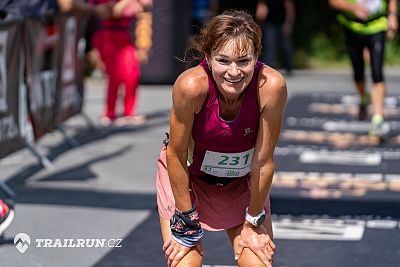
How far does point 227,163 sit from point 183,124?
323 mm

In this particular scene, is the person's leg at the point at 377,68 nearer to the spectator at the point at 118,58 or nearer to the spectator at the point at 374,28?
the spectator at the point at 374,28

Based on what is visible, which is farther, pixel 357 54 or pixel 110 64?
pixel 110 64

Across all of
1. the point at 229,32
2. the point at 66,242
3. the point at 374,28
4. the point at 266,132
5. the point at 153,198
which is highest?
the point at 229,32

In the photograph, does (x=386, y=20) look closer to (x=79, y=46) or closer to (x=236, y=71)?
(x=79, y=46)

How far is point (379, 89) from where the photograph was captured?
10.4 m

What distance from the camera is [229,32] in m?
4.15

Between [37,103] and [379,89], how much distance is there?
142 inches

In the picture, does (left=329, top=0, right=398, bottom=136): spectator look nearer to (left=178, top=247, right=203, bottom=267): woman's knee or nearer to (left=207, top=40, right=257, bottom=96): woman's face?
(left=178, top=247, right=203, bottom=267): woman's knee

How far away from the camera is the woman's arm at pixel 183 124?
423 centimetres

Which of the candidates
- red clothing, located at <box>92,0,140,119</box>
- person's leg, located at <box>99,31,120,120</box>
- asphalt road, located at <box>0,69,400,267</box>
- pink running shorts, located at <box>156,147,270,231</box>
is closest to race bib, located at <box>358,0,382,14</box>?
asphalt road, located at <box>0,69,400,267</box>

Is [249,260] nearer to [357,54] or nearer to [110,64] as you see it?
[357,54]

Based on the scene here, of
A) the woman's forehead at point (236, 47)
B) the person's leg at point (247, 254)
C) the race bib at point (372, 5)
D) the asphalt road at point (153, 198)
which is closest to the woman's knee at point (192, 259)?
the person's leg at point (247, 254)

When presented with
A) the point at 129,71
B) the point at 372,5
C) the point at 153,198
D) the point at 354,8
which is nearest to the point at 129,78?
the point at 129,71

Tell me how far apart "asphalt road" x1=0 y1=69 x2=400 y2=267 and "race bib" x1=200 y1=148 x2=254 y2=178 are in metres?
1.49
